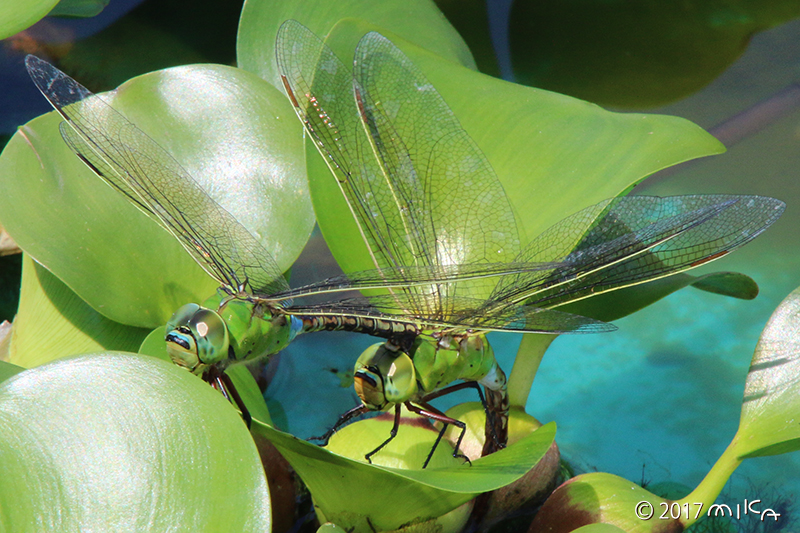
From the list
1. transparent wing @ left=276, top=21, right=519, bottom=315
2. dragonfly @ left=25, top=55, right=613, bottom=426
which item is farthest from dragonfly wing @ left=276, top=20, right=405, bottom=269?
dragonfly @ left=25, top=55, right=613, bottom=426

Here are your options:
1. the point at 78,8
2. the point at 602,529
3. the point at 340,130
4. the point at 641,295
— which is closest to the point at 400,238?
the point at 340,130

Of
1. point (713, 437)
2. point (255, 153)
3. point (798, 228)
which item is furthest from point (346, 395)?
point (798, 228)

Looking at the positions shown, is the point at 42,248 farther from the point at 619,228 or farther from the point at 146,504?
the point at 619,228

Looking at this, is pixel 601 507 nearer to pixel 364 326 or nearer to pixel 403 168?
pixel 364 326

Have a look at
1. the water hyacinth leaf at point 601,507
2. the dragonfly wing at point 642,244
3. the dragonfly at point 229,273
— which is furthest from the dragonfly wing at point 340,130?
the water hyacinth leaf at point 601,507

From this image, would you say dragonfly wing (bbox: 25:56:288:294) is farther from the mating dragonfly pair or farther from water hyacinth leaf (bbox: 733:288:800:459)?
water hyacinth leaf (bbox: 733:288:800:459)
